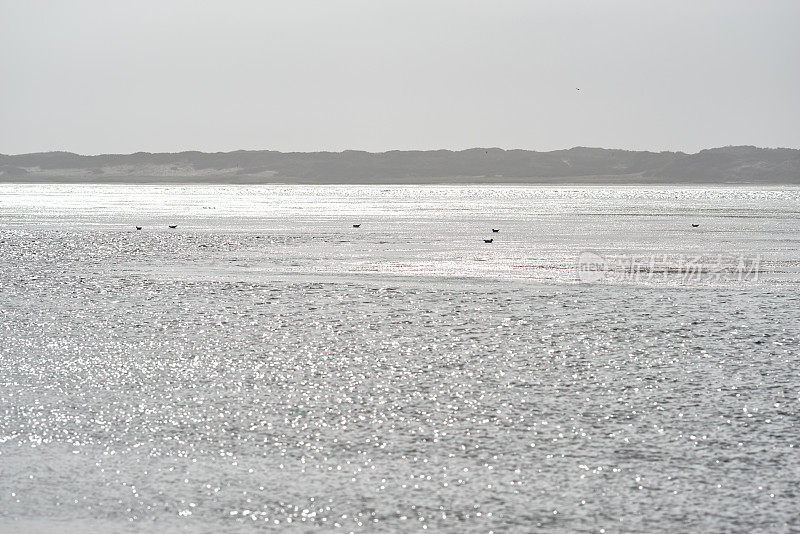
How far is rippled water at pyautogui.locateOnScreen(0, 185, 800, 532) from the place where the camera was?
8.00 metres

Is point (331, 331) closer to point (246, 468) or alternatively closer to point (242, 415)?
point (242, 415)

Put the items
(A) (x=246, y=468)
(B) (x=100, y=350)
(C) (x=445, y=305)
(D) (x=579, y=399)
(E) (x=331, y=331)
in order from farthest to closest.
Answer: (C) (x=445, y=305)
(E) (x=331, y=331)
(B) (x=100, y=350)
(D) (x=579, y=399)
(A) (x=246, y=468)

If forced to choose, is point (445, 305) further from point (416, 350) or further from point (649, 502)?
point (649, 502)

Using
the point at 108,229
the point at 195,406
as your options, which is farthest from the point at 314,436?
the point at 108,229

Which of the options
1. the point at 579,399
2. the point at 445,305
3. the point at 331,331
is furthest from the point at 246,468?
the point at 445,305

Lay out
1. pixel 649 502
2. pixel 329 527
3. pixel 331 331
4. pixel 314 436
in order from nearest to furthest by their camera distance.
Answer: pixel 329 527 < pixel 649 502 < pixel 314 436 < pixel 331 331

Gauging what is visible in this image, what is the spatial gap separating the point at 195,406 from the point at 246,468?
2.66 m

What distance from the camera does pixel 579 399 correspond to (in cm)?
1189

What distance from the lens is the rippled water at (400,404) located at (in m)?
8.00

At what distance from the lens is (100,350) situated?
15227 millimetres

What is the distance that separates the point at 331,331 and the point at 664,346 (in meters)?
5.06

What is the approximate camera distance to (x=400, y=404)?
11617 mm

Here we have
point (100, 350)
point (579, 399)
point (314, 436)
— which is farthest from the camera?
point (100, 350)

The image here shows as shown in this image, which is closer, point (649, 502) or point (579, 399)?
point (649, 502)
